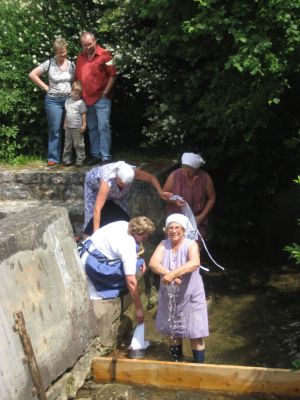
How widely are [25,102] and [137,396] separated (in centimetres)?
529

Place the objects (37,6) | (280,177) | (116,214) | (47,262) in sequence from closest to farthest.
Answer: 1. (47,262)
2. (116,214)
3. (280,177)
4. (37,6)

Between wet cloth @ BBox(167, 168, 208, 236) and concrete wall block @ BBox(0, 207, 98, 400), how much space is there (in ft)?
6.58

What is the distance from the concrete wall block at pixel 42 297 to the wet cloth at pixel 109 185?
4.51ft

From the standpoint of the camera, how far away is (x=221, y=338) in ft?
22.9

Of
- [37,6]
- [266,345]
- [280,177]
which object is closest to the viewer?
[266,345]

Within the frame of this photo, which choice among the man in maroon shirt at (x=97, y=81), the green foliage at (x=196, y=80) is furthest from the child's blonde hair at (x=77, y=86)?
the green foliage at (x=196, y=80)

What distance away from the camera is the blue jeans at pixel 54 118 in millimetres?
9180

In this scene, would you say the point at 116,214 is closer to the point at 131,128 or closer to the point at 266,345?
the point at 266,345

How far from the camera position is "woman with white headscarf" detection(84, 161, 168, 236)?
280 inches

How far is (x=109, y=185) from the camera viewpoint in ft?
23.7

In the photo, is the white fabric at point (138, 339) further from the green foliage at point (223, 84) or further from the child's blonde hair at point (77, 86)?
the child's blonde hair at point (77, 86)

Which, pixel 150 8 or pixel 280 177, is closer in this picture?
pixel 150 8

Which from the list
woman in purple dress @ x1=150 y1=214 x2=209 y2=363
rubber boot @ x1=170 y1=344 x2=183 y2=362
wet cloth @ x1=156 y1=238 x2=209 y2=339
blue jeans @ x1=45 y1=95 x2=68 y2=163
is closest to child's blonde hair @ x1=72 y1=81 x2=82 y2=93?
blue jeans @ x1=45 y1=95 x2=68 y2=163

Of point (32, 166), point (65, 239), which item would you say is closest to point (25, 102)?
point (32, 166)
